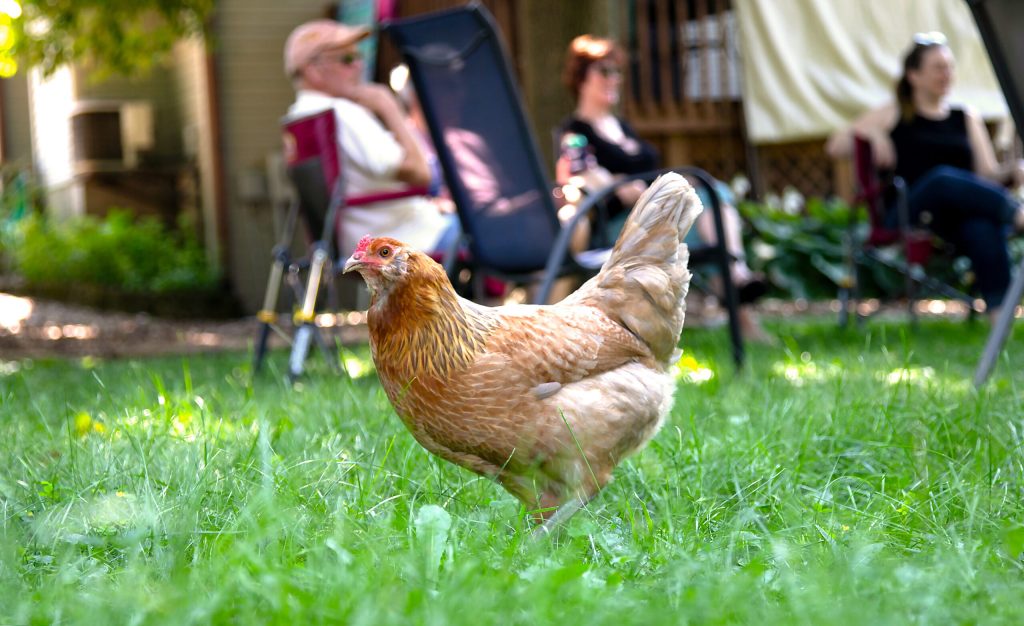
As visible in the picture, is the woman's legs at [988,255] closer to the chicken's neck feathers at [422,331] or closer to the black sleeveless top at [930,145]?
the black sleeveless top at [930,145]

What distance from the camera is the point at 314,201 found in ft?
19.2

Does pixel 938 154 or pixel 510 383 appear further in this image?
pixel 938 154

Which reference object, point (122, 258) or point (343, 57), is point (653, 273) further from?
point (122, 258)

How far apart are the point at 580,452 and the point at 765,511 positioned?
0.51 m

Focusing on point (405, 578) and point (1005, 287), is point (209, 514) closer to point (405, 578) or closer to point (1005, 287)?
point (405, 578)

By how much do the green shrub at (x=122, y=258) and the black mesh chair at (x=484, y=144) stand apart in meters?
8.12

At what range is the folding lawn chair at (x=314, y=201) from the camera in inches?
219

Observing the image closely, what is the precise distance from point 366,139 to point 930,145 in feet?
12.4

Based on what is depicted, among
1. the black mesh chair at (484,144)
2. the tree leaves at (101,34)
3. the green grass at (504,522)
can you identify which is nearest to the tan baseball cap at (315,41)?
the black mesh chair at (484,144)

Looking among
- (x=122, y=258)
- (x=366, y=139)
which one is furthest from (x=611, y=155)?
(x=122, y=258)

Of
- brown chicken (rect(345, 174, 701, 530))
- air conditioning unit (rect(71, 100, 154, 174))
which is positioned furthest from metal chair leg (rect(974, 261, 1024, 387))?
air conditioning unit (rect(71, 100, 154, 174))

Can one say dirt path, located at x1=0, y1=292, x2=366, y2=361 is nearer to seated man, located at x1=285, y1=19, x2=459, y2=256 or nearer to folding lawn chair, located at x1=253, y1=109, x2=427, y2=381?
folding lawn chair, located at x1=253, y1=109, x2=427, y2=381

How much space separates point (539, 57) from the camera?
10.4 metres

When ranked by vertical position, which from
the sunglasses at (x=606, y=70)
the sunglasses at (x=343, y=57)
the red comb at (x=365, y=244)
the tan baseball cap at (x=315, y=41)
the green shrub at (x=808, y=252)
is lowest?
the green shrub at (x=808, y=252)
